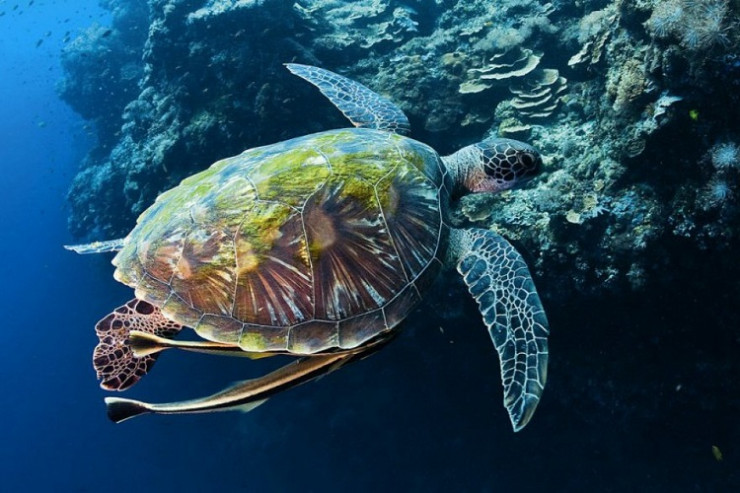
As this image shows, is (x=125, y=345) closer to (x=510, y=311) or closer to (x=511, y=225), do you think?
(x=510, y=311)

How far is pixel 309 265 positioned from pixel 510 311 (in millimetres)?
1515

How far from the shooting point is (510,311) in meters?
2.98

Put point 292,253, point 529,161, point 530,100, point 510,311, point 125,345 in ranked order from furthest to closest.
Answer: point 530,100 → point 529,161 → point 125,345 → point 510,311 → point 292,253

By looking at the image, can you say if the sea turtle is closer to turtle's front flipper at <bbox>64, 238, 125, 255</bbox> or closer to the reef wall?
turtle's front flipper at <bbox>64, 238, 125, 255</bbox>

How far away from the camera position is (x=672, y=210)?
13.0ft

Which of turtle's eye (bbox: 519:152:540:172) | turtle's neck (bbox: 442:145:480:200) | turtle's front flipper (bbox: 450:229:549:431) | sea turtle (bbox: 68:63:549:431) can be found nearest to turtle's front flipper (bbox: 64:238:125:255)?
sea turtle (bbox: 68:63:549:431)

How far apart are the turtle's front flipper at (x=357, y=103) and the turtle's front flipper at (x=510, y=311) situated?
1756 millimetres

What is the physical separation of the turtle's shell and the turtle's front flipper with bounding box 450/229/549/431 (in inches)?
18.0

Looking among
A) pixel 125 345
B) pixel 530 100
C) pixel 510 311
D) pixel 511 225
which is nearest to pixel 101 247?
pixel 125 345

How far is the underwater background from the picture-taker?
4035 mm

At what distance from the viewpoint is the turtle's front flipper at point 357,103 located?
4.61m

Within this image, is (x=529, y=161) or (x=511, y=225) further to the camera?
(x=511, y=225)

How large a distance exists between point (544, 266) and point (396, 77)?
408 cm

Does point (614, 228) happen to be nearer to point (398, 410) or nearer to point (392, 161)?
point (392, 161)
